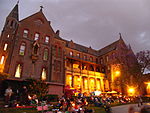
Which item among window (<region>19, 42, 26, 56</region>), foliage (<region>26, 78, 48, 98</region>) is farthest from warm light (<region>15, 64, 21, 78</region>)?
foliage (<region>26, 78, 48, 98</region>)

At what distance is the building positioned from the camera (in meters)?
21.6

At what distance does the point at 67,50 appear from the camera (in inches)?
1443

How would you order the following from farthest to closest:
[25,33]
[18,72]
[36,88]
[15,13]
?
[15,13]
[25,33]
[18,72]
[36,88]

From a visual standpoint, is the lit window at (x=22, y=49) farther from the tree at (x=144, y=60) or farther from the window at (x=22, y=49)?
the tree at (x=144, y=60)

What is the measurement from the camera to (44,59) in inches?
962

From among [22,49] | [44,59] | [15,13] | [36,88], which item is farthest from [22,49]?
[15,13]

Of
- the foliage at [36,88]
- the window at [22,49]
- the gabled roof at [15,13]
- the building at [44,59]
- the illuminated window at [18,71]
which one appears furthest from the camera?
the gabled roof at [15,13]

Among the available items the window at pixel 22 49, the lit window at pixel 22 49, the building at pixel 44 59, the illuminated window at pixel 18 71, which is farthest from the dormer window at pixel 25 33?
the illuminated window at pixel 18 71

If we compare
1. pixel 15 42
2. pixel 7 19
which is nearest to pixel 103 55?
pixel 15 42

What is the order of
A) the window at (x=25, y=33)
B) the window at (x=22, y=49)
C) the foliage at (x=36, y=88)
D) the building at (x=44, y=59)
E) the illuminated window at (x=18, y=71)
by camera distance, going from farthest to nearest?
the window at (x=25, y=33), the window at (x=22, y=49), the building at (x=44, y=59), the illuminated window at (x=18, y=71), the foliage at (x=36, y=88)

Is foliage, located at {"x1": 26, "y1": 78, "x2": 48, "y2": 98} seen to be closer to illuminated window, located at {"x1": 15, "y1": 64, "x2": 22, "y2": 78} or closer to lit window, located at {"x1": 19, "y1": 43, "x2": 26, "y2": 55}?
illuminated window, located at {"x1": 15, "y1": 64, "x2": 22, "y2": 78}

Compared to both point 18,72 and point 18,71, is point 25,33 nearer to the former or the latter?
point 18,71

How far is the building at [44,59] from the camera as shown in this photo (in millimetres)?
21594

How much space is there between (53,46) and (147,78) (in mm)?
27661
